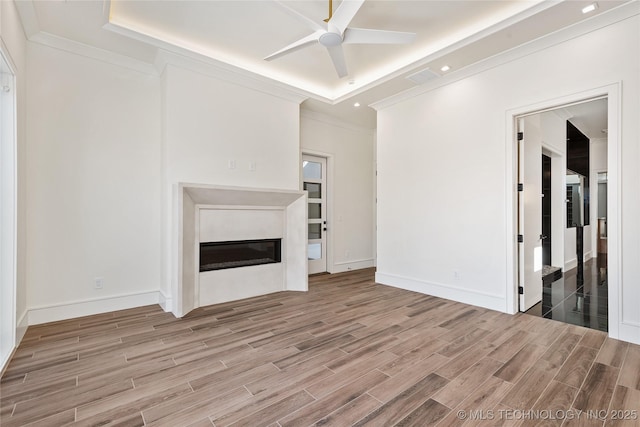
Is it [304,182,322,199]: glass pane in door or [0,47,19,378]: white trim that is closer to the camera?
[0,47,19,378]: white trim

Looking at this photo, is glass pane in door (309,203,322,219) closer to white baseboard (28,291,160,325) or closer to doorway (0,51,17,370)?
white baseboard (28,291,160,325)

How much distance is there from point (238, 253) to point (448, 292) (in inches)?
123

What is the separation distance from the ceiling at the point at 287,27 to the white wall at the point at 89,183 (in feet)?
1.36

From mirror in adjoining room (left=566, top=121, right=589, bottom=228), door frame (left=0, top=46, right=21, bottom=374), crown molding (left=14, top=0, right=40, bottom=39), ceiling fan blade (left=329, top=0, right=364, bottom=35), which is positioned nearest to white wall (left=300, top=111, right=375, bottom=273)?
ceiling fan blade (left=329, top=0, right=364, bottom=35)

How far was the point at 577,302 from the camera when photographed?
13.1ft

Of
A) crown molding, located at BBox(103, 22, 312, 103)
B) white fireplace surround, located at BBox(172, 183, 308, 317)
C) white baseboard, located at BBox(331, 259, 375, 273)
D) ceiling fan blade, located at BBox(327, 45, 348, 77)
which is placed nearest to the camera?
ceiling fan blade, located at BBox(327, 45, 348, 77)

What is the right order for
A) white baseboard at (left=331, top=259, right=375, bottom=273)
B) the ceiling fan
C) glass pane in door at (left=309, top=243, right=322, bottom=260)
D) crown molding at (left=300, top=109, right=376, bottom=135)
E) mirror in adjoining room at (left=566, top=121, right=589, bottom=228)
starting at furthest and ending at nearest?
mirror in adjoining room at (left=566, top=121, right=589, bottom=228), white baseboard at (left=331, top=259, right=375, bottom=273), glass pane in door at (left=309, top=243, right=322, bottom=260), crown molding at (left=300, top=109, right=376, bottom=135), the ceiling fan

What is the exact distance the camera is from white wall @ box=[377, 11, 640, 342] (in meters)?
2.78

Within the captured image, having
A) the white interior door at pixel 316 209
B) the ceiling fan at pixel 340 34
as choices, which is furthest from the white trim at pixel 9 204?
the white interior door at pixel 316 209

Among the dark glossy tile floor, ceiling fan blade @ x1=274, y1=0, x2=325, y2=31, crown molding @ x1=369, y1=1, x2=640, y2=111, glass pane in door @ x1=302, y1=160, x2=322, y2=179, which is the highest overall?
crown molding @ x1=369, y1=1, x2=640, y2=111

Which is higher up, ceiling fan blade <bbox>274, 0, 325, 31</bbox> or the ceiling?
the ceiling

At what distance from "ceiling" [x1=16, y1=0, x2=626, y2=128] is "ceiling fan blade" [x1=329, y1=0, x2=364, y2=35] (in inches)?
6.4

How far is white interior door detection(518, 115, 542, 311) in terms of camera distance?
3668 mm

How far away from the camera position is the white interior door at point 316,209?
19.1 ft
